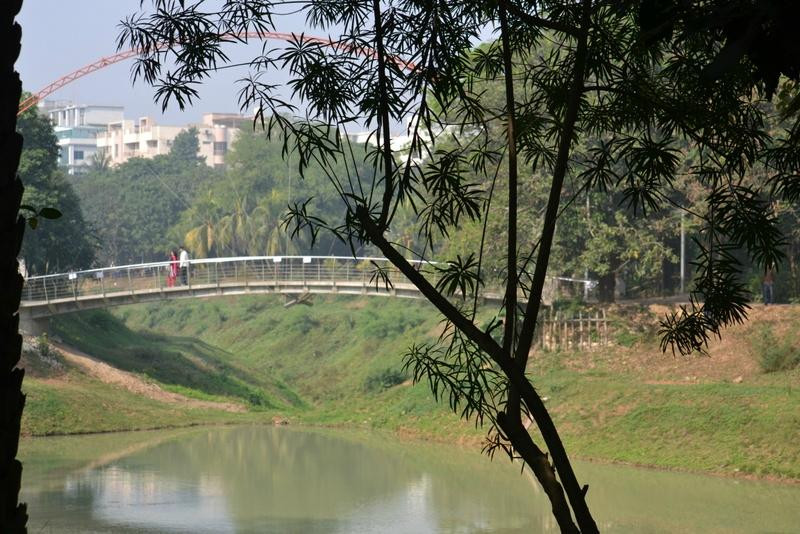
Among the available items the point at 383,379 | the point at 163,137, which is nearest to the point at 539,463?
the point at 383,379

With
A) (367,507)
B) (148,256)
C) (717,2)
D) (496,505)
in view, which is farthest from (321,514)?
(148,256)

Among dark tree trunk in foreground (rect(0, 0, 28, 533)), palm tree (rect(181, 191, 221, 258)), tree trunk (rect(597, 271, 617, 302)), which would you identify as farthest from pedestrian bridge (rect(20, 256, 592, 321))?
dark tree trunk in foreground (rect(0, 0, 28, 533))

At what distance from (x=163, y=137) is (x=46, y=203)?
7291 cm

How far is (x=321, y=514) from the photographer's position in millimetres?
17031

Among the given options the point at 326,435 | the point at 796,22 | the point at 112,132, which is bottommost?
the point at 326,435

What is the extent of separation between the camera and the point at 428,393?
2791 cm

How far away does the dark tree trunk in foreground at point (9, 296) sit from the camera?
5.09m

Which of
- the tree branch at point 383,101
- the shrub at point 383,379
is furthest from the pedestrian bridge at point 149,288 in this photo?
the tree branch at point 383,101

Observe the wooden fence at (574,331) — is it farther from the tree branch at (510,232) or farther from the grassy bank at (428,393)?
the tree branch at (510,232)

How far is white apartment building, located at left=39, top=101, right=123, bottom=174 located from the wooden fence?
282 ft

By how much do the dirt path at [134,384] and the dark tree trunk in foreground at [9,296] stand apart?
2410 cm

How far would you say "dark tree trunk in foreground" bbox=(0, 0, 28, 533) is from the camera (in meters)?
5.09

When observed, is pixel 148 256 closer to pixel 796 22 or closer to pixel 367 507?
pixel 367 507

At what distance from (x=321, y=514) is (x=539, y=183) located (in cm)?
1283
